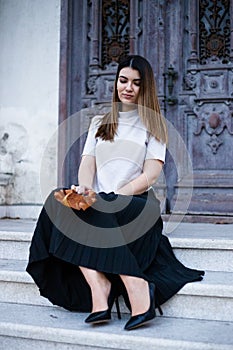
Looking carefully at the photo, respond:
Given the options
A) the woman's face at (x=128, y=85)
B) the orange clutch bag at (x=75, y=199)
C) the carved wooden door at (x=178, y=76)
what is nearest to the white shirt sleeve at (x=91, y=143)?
the woman's face at (x=128, y=85)

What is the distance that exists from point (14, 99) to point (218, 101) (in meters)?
1.64

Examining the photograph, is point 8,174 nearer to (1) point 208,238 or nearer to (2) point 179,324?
(1) point 208,238

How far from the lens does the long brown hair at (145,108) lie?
7.26 ft

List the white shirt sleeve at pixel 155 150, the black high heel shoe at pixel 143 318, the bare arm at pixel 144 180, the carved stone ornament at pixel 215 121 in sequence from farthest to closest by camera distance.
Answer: the carved stone ornament at pixel 215 121 < the white shirt sleeve at pixel 155 150 < the bare arm at pixel 144 180 < the black high heel shoe at pixel 143 318

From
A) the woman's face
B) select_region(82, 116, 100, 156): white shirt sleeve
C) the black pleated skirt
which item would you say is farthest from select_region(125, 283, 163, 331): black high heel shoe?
the woman's face

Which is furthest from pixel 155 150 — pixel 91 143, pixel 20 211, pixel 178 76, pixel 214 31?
pixel 20 211

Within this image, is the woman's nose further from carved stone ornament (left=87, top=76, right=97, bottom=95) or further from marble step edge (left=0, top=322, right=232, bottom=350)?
carved stone ornament (left=87, top=76, right=97, bottom=95)

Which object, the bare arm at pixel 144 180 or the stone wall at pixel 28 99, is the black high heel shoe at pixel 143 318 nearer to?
the bare arm at pixel 144 180

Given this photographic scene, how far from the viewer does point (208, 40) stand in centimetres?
360

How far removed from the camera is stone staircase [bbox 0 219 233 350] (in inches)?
67.9

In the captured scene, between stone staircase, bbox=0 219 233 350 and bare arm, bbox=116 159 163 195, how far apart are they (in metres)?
0.33

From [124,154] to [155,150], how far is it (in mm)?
143

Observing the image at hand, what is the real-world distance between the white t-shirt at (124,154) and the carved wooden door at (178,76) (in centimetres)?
140

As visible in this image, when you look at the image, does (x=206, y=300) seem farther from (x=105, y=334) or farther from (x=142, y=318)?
(x=105, y=334)
